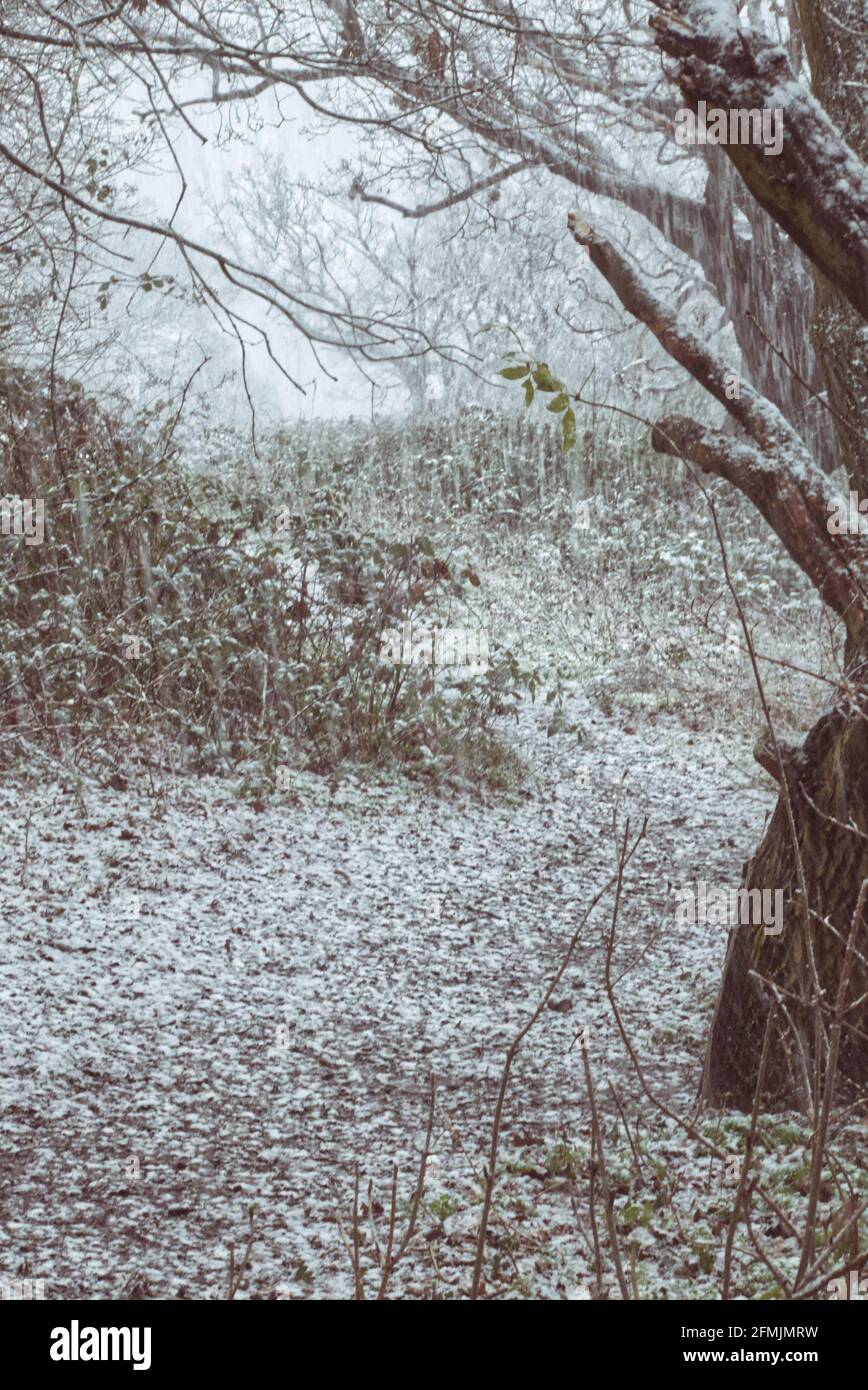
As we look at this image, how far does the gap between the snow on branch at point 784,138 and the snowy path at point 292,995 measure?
6.45 ft

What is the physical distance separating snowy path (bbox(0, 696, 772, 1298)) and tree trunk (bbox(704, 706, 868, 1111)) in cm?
29

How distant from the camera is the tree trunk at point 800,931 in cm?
246

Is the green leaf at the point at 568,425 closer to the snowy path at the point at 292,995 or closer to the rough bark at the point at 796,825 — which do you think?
the rough bark at the point at 796,825

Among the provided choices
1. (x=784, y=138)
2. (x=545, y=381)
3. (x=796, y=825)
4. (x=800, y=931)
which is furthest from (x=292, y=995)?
(x=784, y=138)

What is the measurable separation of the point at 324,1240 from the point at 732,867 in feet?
9.09

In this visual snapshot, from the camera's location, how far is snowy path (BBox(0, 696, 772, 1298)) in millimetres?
2346

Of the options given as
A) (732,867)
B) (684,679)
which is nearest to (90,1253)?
(732,867)

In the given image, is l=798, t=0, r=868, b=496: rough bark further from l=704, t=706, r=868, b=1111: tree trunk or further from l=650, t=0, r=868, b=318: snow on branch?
l=704, t=706, r=868, b=1111: tree trunk

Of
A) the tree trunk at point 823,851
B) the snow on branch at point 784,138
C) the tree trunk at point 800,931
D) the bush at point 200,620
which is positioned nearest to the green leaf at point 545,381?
the snow on branch at point 784,138

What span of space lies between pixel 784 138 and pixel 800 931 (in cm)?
163

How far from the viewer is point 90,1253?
7.07 ft

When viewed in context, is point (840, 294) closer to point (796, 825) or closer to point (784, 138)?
point (784, 138)

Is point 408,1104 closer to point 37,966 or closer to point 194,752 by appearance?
point 37,966

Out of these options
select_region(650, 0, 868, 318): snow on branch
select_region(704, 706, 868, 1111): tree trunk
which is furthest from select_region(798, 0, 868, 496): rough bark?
select_region(704, 706, 868, 1111): tree trunk
